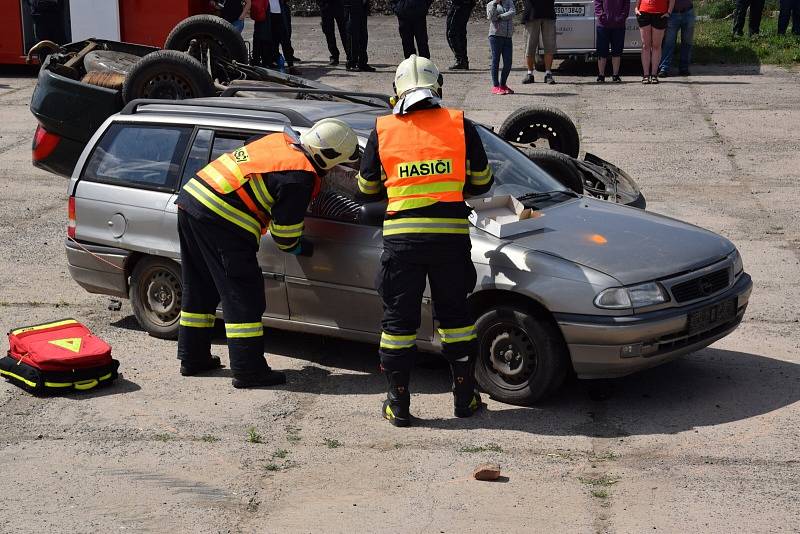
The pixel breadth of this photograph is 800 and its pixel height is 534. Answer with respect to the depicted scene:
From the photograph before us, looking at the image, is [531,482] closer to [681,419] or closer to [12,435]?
[681,419]

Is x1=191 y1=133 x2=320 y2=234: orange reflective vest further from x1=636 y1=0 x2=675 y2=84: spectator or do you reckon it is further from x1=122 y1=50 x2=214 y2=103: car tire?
x1=636 y1=0 x2=675 y2=84: spectator

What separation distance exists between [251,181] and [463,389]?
166cm

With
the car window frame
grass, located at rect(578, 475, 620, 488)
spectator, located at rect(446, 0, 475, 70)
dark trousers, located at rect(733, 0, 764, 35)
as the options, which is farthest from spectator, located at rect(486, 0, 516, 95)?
grass, located at rect(578, 475, 620, 488)

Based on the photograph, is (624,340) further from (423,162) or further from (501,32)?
(501,32)

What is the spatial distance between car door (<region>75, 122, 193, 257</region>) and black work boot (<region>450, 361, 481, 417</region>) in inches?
85.1

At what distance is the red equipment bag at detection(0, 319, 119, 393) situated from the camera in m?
6.86

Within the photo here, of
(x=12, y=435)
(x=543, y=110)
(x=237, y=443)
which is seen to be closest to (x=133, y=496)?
(x=237, y=443)

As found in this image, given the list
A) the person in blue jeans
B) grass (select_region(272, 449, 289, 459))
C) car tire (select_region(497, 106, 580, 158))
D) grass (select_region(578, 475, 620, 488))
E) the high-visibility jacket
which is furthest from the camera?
the person in blue jeans

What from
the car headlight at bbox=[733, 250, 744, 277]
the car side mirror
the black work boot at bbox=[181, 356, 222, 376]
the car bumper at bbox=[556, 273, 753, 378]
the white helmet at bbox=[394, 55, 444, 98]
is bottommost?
the black work boot at bbox=[181, 356, 222, 376]

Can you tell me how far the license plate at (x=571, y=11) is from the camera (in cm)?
1797

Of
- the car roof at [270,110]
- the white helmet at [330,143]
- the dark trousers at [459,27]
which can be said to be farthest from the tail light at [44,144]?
the dark trousers at [459,27]

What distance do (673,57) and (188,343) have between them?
14.5m

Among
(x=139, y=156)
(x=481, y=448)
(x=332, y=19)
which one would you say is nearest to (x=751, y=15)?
(x=332, y=19)

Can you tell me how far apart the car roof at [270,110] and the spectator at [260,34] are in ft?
33.7
